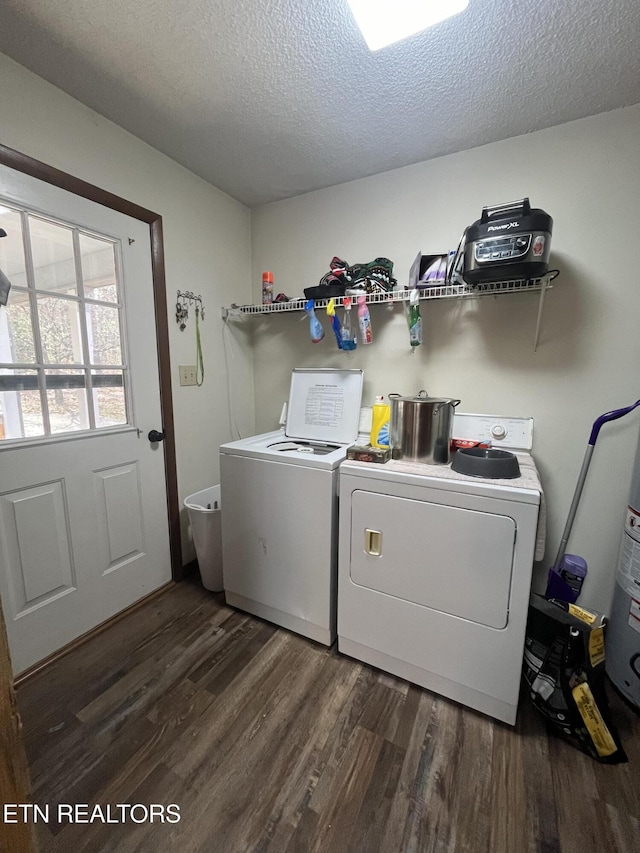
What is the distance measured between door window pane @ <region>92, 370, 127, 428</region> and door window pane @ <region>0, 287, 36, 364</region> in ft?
0.87

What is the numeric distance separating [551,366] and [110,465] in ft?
7.04

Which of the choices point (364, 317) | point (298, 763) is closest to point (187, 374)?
point (364, 317)

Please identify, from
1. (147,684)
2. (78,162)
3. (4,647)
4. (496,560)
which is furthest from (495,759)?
(78,162)

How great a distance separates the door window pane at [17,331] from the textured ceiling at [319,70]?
2.75 ft

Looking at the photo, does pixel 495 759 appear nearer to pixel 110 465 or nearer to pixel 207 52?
pixel 110 465

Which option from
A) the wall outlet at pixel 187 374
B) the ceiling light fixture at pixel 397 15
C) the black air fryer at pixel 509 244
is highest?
the ceiling light fixture at pixel 397 15

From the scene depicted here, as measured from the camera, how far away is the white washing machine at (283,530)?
4.96 ft

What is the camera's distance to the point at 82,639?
1614 mm

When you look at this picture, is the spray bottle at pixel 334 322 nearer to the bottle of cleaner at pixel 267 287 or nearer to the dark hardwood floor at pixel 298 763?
the bottle of cleaner at pixel 267 287

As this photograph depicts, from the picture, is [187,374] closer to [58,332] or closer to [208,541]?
[58,332]

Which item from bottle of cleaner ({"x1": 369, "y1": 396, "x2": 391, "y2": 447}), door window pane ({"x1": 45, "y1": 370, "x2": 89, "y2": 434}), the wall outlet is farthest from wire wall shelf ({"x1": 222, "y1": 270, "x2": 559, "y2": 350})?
door window pane ({"x1": 45, "y1": 370, "x2": 89, "y2": 434})

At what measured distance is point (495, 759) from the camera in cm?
116

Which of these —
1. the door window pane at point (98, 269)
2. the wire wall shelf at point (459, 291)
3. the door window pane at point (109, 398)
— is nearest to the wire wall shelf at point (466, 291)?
the wire wall shelf at point (459, 291)

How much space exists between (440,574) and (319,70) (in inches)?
74.9
